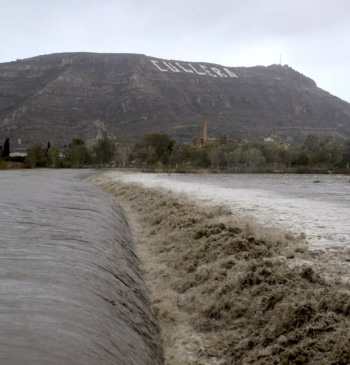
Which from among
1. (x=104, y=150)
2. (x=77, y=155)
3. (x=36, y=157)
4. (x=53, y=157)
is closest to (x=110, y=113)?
(x=104, y=150)

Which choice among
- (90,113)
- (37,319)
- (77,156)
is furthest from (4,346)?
(90,113)

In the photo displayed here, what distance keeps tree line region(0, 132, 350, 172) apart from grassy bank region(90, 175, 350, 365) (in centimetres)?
→ 9052

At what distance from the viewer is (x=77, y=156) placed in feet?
350

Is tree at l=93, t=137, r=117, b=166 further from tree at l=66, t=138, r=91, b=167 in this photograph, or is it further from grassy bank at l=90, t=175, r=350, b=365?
grassy bank at l=90, t=175, r=350, b=365

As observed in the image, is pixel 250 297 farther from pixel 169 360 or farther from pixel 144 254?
pixel 144 254

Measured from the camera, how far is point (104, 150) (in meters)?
109

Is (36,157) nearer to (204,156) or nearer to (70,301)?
(204,156)

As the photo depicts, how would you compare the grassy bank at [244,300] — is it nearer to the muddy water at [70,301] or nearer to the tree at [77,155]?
the muddy water at [70,301]

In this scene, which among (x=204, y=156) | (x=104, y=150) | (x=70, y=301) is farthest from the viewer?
(x=204, y=156)

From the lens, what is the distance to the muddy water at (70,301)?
185 inches

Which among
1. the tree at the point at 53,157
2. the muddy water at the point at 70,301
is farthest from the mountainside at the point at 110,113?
the muddy water at the point at 70,301

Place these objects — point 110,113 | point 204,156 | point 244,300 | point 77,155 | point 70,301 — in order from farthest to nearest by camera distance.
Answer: point 110,113 → point 204,156 → point 77,155 → point 244,300 → point 70,301

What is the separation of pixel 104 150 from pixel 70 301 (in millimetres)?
104756

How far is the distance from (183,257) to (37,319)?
23.4 feet
